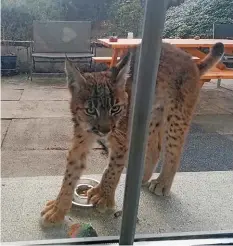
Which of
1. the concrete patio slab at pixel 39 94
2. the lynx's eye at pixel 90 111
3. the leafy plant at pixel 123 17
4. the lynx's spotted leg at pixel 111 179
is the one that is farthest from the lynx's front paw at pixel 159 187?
the concrete patio slab at pixel 39 94

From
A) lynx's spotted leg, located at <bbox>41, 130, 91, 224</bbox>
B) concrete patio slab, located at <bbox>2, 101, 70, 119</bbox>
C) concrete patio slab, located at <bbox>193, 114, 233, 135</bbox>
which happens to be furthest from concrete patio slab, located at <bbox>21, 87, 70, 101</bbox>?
concrete patio slab, located at <bbox>193, 114, 233, 135</bbox>

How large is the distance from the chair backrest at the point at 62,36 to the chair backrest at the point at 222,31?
1016 mm

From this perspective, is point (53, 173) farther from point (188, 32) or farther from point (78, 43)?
point (188, 32)

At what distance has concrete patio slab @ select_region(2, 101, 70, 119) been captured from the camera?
2.03 meters

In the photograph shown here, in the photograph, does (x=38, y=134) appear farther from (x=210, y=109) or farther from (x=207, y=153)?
(x=210, y=109)

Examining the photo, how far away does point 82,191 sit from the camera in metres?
1.29

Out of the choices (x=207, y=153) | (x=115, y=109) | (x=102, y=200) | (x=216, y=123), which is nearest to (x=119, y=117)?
(x=115, y=109)

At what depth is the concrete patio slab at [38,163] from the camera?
4.91 feet

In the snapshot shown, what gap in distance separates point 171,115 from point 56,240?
1.80ft

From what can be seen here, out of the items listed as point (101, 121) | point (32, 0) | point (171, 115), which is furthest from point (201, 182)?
point (32, 0)

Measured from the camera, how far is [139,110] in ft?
2.09

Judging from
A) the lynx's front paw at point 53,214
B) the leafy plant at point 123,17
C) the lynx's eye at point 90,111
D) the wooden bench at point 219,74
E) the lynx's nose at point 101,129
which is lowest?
the lynx's front paw at point 53,214

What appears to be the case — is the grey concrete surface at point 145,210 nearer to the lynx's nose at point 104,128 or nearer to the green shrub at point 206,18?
the lynx's nose at point 104,128

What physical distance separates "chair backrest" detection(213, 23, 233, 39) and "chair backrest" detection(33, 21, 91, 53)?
1.02 meters
